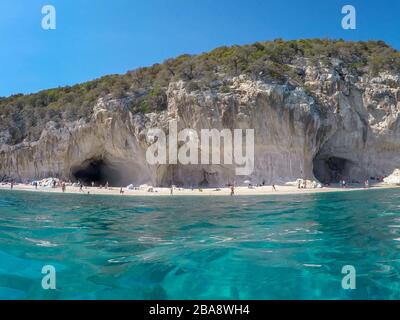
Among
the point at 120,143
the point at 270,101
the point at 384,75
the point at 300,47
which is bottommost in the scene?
the point at 120,143

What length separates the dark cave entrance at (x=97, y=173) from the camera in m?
45.7

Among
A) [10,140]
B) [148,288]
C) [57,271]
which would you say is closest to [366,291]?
[148,288]

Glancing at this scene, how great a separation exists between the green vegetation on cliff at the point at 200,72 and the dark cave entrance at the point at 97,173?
7.48 metres

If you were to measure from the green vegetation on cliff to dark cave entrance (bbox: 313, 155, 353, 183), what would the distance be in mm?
12070

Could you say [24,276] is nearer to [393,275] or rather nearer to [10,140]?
[393,275]

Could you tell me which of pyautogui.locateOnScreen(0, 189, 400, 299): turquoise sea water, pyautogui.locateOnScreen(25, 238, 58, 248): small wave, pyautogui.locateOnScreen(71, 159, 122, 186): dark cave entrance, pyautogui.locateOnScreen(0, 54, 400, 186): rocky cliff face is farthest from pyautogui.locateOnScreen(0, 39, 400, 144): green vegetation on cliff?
pyautogui.locateOnScreen(25, 238, 58, 248): small wave

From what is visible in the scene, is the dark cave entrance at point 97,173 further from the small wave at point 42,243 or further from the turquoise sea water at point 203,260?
the small wave at point 42,243

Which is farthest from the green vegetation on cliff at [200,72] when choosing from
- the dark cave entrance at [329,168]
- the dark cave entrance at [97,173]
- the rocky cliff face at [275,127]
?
the dark cave entrance at [329,168]

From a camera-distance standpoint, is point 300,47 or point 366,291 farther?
point 300,47

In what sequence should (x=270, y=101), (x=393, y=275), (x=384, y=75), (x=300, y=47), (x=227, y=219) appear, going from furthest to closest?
(x=300, y=47) < (x=384, y=75) < (x=270, y=101) < (x=227, y=219) < (x=393, y=275)

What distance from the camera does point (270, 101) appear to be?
3572cm

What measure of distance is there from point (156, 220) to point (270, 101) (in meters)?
27.2

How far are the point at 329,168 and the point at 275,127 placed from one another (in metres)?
13.5

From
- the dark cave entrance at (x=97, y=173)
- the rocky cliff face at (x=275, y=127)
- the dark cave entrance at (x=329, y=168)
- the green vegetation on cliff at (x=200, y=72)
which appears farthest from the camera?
the dark cave entrance at (x=97, y=173)
